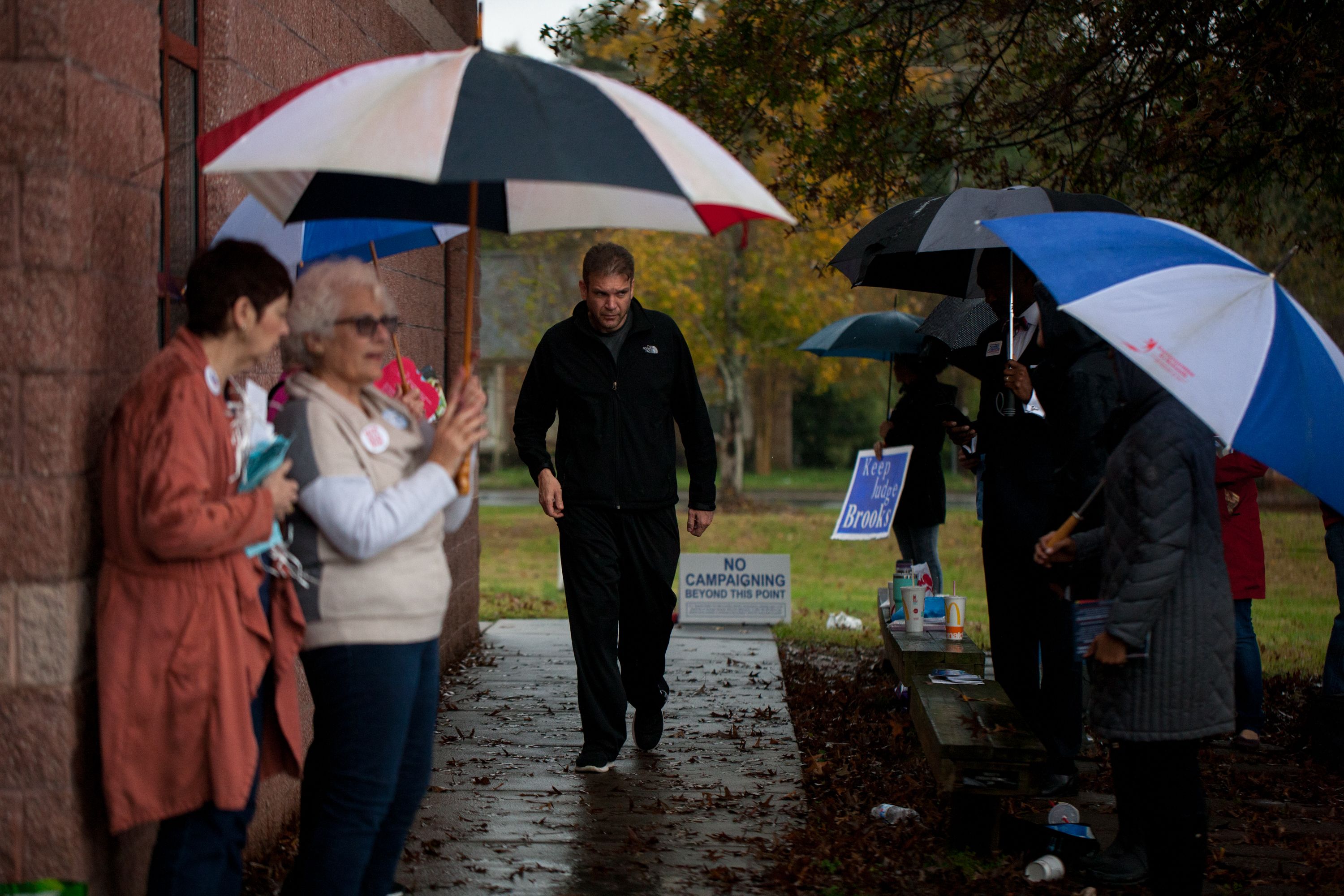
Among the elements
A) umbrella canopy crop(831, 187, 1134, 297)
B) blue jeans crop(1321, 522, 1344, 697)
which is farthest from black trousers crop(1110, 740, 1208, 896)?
blue jeans crop(1321, 522, 1344, 697)

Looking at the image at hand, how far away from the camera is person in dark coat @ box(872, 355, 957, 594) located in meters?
8.16

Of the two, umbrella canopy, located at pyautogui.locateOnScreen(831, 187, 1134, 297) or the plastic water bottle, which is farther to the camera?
umbrella canopy, located at pyautogui.locateOnScreen(831, 187, 1134, 297)

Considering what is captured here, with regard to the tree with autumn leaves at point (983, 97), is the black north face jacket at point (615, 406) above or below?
below

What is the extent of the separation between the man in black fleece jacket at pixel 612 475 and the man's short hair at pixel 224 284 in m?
2.61

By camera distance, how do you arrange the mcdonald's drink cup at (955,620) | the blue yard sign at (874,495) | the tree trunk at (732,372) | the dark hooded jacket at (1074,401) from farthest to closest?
the tree trunk at (732,372) < the blue yard sign at (874,495) < the mcdonald's drink cup at (955,620) < the dark hooded jacket at (1074,401)

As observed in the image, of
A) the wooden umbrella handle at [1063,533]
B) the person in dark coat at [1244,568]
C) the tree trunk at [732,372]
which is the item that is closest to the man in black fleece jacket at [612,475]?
the wooden umbrella handle at [1063,533]

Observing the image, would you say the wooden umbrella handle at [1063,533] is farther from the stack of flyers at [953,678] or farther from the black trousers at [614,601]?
the black trousers at [614,601]

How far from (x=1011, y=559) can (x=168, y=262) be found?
360cm

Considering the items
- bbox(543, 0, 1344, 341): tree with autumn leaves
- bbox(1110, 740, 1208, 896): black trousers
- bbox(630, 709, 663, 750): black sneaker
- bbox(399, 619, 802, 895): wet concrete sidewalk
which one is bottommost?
bbox(399, 619, 802, 895): wet concrete sidewalk

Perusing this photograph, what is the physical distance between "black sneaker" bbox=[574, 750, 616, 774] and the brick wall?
8.46 ft

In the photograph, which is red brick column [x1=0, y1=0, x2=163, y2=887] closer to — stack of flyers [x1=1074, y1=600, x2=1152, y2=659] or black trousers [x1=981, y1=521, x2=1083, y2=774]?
stack of flyers [x1=1074, y1=600, x2=1152, y2=659]

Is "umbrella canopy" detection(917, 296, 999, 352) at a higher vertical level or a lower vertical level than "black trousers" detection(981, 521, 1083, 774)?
higher

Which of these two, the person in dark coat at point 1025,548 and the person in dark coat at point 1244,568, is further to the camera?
the person in dark coat at point 1244,568

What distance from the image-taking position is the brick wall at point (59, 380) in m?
3.16
